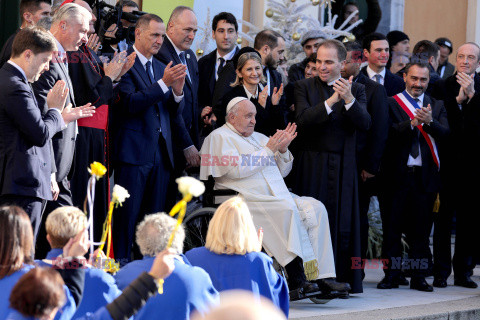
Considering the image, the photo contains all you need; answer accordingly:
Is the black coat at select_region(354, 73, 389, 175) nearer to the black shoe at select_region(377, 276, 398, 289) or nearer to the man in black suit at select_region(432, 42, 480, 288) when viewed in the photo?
the man in black suit at select_region(432, 42, 480, 288)

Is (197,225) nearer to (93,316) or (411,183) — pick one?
(411,183)

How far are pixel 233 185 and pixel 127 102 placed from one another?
1.21 meters

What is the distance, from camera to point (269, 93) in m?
9.34

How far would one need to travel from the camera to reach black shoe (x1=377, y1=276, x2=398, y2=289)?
31.7 feet

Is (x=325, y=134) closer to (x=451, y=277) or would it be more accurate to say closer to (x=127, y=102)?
(x=127, y=102)

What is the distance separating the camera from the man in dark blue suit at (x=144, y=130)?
8070mm

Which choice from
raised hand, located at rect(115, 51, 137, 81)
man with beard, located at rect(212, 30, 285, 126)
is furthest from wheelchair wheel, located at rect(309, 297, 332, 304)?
raised hand, located at rect(115, 51, 137, 81)

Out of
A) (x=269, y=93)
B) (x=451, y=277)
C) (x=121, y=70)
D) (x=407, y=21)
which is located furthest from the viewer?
(x=407, y=21)

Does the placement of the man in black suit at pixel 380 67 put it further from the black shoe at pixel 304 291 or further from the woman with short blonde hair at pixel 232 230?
the woman with short blonde hair at pixel 232 230

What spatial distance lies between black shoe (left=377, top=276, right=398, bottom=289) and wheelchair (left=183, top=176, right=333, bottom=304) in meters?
1.44

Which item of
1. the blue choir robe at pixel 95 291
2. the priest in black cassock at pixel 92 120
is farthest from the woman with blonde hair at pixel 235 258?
the priest in black cassock at pixel 92 120

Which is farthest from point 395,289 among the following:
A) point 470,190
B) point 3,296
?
point 3,296

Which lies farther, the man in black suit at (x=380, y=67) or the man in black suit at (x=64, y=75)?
the man in black suit at (x=380, y=67)

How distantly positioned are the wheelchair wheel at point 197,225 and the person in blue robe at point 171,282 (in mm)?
3072
